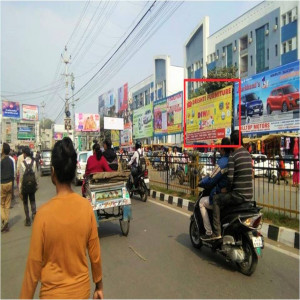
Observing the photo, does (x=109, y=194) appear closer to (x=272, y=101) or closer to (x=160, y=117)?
(x=272, y=101)

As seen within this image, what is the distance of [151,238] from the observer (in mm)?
5488

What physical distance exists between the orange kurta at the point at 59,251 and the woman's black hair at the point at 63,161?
5.1 inches

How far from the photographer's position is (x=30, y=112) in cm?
5484

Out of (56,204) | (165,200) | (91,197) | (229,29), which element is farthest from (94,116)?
(56,204)

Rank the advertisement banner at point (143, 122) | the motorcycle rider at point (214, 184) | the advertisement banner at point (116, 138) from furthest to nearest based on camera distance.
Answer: the advertisement banner at point (116, 138)
the advertisement banner at point (143, 122)
the motorcycle rider at point (214, 184)

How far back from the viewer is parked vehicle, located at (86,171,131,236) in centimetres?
548

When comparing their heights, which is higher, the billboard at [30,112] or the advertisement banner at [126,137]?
the billboard at [30,112]

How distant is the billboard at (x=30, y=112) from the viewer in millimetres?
54250

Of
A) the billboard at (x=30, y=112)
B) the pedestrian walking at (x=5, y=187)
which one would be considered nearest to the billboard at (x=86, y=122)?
the billboard at (x=30, y=112)

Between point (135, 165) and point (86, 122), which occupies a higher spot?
point (86, 122)

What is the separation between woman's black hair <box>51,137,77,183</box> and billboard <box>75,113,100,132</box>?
1668 inches

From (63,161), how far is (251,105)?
19398 millimetres

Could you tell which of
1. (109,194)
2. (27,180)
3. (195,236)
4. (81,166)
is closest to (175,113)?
(81,166)

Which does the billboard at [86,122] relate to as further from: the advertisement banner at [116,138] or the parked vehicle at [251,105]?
the parked vehicle at [251,105]
